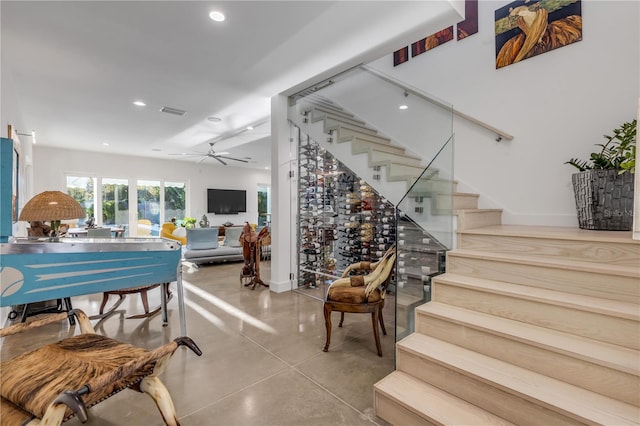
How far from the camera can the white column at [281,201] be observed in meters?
4.27

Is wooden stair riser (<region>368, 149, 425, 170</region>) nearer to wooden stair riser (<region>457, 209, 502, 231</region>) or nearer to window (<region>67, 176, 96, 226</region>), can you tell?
wooden stair riser (<region>457, 209, 502, 231</region>)

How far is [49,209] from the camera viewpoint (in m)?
2.44

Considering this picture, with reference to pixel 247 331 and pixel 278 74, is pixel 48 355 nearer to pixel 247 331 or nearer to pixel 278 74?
pixel 247 331

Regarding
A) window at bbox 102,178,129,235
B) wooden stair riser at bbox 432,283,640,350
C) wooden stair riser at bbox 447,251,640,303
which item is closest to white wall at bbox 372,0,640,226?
wooden stair riser at bbox 447,251,640,303

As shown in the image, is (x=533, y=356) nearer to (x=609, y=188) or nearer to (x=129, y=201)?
(x=609, y=188)

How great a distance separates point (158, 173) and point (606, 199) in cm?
1063

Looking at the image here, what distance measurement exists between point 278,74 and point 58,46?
2.39m

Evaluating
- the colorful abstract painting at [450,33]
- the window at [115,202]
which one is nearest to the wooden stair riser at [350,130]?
the colorful abstract painting at [450,33]

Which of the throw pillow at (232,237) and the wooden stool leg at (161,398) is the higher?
the throw pillow at (232,237)

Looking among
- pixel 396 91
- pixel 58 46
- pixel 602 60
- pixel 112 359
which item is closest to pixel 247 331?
pixel 112 359

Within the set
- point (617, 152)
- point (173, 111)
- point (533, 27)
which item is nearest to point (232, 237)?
point (173, 111)

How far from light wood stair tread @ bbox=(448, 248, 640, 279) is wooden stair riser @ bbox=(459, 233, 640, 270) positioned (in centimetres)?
4

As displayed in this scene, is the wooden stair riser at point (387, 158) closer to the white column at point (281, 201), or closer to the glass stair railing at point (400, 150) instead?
the glass stair railing at point (400, 150)

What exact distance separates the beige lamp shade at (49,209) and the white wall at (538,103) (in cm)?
428
